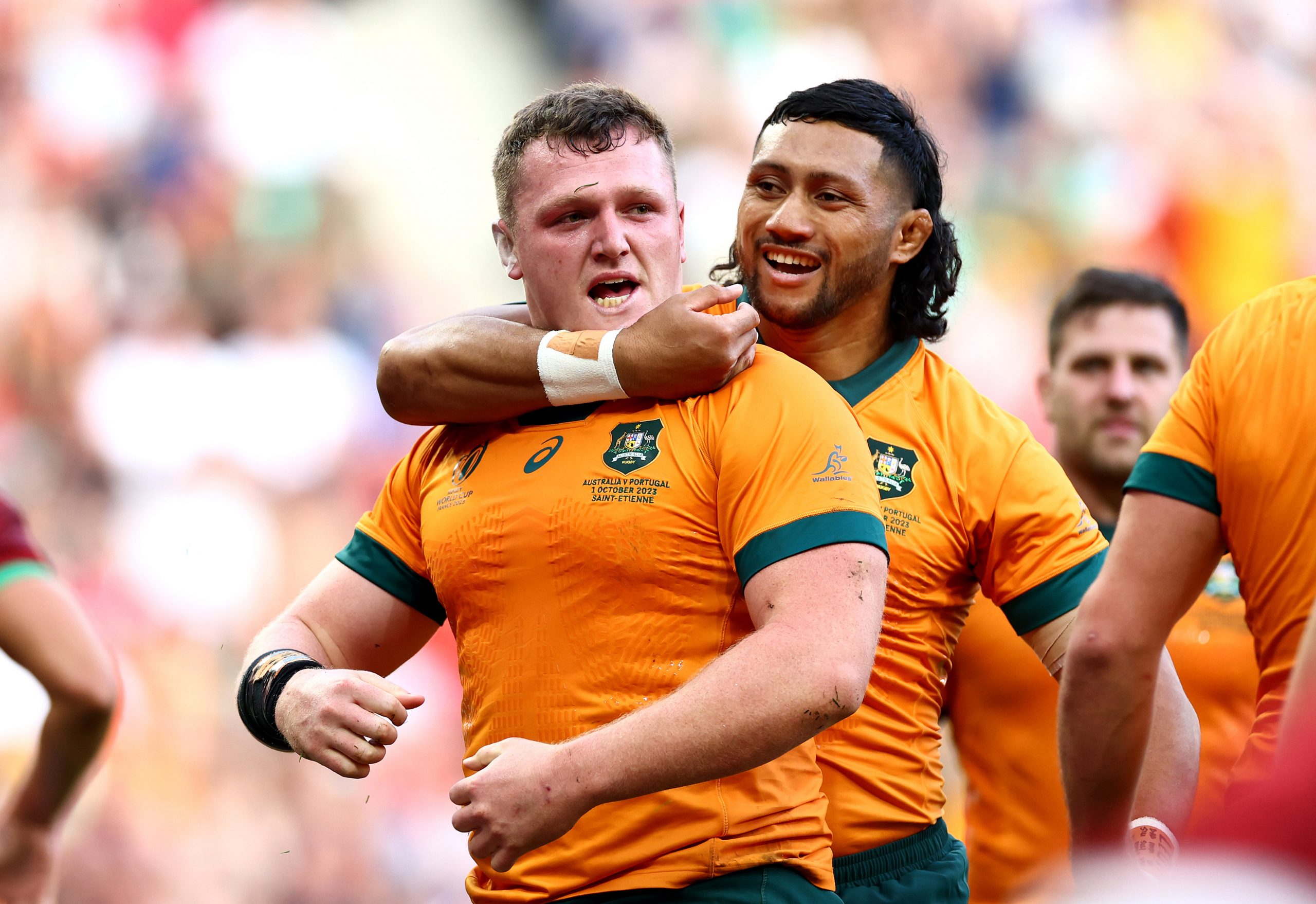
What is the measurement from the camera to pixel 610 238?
2412 mm

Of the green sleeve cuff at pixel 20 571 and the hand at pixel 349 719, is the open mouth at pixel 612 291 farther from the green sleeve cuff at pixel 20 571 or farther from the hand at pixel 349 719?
the green sleeve cuff at pixel 20 571

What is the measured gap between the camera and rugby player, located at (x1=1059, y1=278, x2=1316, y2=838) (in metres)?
2.25

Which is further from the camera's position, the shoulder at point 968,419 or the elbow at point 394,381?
the shoulder at point 968,419

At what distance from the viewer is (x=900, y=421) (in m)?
2.84

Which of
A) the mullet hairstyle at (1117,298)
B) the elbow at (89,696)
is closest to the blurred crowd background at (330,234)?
the elbow at (89,696)

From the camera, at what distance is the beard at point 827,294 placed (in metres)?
3.00

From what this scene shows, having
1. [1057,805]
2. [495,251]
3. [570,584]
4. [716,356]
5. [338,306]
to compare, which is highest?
[495,251]

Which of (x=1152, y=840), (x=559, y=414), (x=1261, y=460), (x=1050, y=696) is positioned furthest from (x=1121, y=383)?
(x=559, y=414)

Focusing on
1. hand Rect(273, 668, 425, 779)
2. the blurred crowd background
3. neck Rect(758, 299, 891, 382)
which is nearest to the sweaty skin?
neck Rect(758, 299, 891, 382)

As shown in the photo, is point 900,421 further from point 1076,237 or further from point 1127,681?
point 1076,237

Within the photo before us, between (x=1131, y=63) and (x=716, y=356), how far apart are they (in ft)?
23.3

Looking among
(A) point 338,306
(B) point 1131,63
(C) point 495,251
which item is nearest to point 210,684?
(A) point 338,306

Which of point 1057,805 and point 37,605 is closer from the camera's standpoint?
point 1057,805

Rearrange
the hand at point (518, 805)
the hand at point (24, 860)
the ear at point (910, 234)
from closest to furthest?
the hand at point (518, 805) < the ear at point (910, 234) < the hand at point (24, 860)
